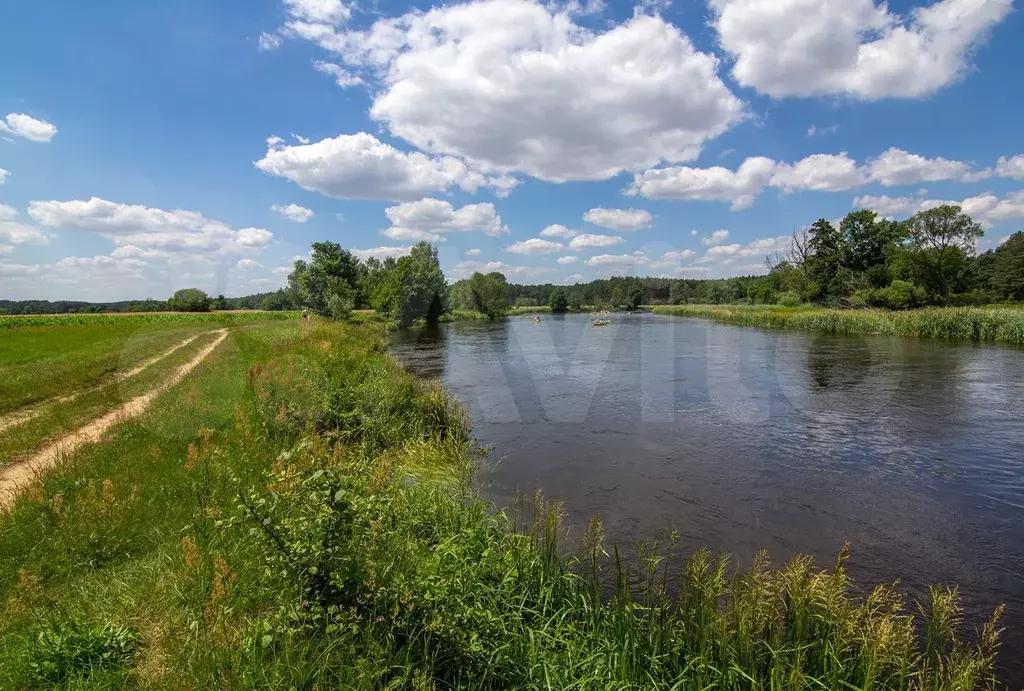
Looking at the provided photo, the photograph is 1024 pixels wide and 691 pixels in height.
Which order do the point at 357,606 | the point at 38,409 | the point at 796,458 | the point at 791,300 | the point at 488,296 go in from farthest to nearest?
the point at 488,296, the point at 791,300, the point at 796,458, the point at 38,409, the point at 357,606

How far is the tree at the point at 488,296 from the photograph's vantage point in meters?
102

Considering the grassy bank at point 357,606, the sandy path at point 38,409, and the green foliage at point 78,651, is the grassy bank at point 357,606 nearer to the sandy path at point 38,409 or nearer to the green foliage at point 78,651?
the green foliage at point 78,651

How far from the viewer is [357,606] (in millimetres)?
3887

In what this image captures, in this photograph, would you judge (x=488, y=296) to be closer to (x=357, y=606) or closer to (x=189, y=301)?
(x=189, y=301)

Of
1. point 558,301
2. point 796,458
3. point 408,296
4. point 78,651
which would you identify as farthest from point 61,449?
point 558,301

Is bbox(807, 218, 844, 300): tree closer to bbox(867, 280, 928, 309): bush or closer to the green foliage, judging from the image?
bbox(867, 280, 928, 309): bush

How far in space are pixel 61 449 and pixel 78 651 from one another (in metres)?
6.36

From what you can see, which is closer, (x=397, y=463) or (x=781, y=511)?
(x=781, y=511)

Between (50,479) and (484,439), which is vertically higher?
(50,479)

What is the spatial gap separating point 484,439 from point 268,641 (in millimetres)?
10362

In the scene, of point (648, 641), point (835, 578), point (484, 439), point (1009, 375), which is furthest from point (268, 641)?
point (1009, 375)

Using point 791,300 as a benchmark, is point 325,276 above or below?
above

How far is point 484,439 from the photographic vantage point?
13375 millimetres

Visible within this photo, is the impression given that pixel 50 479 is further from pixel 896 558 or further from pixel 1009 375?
pixel 1009 375
